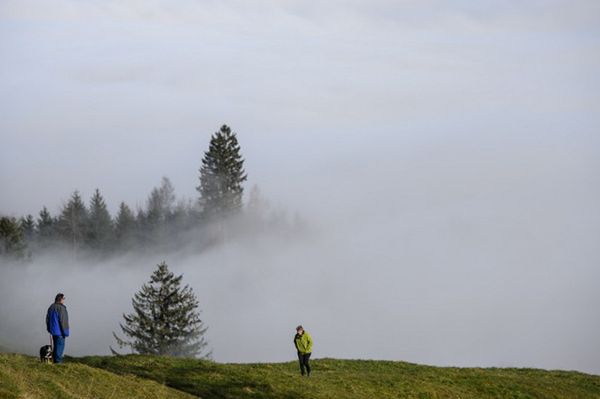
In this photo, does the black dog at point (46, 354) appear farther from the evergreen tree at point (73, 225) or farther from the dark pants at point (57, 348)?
the evergreen tree at point (73, 225)

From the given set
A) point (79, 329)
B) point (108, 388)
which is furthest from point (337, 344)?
point (108, 388)

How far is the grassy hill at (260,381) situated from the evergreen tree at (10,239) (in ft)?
292

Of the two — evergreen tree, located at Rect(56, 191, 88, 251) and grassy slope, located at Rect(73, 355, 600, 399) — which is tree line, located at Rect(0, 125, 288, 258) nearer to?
evergreen tree, located at Rect(56, 191, 88, 251)

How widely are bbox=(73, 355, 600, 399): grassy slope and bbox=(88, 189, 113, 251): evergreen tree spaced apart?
108 meters

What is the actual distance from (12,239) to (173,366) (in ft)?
311

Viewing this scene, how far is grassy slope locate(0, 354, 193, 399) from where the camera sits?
24703 mm

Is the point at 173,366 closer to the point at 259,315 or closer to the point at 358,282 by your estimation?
the point at 259,315

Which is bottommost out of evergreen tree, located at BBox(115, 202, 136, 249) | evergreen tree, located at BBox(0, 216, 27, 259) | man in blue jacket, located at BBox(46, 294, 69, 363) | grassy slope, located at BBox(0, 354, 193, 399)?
grassy slope, located at BBox(0, 354, 193, 399)

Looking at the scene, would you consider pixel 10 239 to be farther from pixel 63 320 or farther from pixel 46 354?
pixel 63 320

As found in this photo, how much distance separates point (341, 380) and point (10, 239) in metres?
99.0

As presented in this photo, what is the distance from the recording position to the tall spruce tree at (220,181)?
396ft

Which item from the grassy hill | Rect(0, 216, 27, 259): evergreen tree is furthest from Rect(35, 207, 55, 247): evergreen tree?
the grassy hill

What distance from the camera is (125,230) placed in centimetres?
14662

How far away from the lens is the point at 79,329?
116 meters
